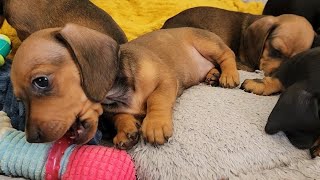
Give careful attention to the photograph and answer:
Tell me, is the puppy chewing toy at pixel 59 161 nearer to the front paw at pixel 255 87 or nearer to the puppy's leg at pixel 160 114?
the puppy's leg at pixel 160 114

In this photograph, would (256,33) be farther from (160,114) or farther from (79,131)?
(79,131)

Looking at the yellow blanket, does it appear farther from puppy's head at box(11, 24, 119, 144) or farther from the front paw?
puppy's head at box(11, 24, 119, 144)

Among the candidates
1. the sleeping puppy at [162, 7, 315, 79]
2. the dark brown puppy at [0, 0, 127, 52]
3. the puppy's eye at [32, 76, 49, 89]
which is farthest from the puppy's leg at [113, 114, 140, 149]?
the sleeping puppy at [162, 7, 315, 79]

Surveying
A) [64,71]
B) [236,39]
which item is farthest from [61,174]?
[236,39]

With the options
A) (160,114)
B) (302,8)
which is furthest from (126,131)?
(302,8)

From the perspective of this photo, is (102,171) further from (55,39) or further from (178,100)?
(178,100)

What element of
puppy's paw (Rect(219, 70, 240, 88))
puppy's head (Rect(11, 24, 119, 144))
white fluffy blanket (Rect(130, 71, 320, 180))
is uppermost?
puppy's head (Rect(11, 24, 119, 144))
